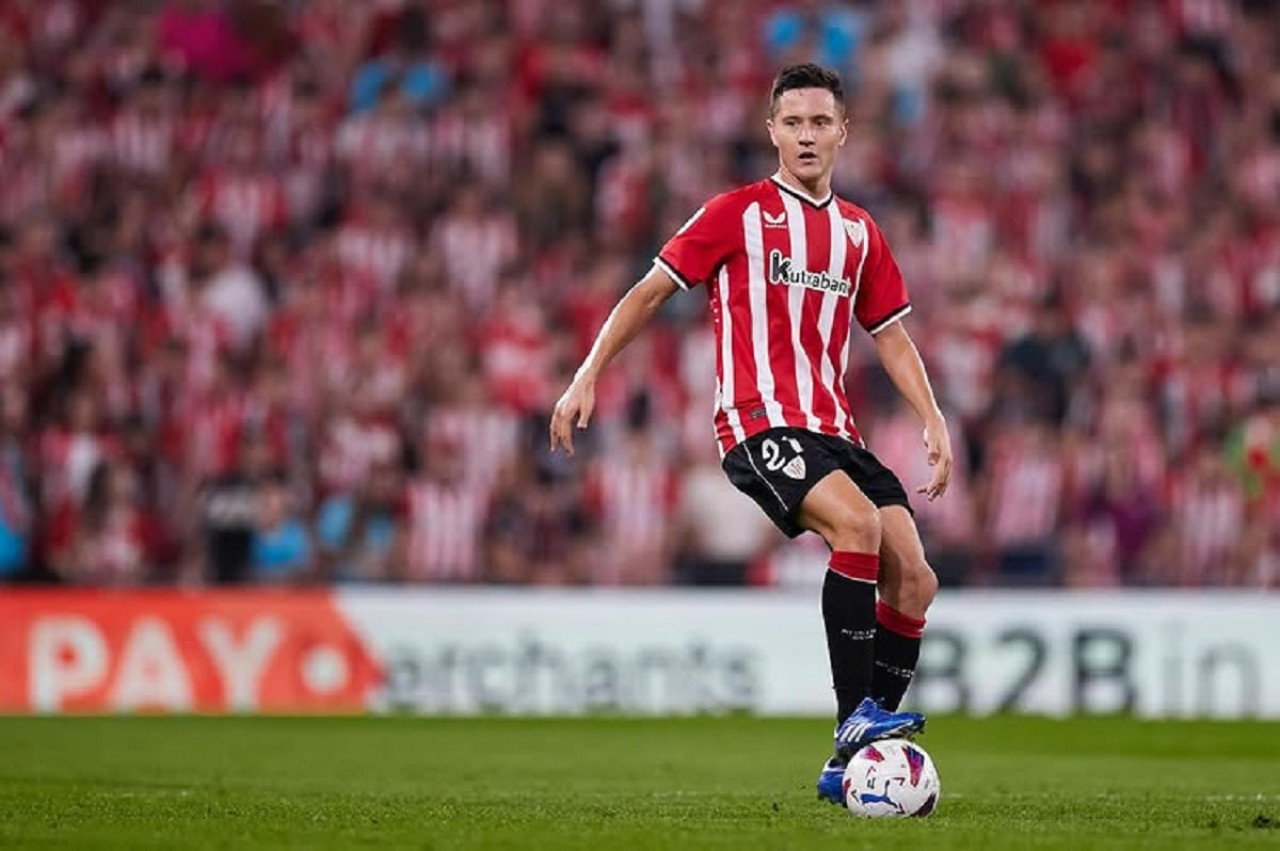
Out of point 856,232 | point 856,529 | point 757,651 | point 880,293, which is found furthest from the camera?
point 757,651

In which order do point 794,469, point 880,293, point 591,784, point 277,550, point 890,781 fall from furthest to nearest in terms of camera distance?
1. point 277,550
2. point 591,784
3. point 880,293
4. point 794,469
5. point 890,781

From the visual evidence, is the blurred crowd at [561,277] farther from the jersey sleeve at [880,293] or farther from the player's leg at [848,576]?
the player's leg at [848,576]

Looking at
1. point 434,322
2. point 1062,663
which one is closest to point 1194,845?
point 1062,663

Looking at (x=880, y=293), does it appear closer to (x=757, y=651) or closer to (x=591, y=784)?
(x=591, y=784)

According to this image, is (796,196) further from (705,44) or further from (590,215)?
(705,44)

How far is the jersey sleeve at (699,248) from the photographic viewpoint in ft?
26.5

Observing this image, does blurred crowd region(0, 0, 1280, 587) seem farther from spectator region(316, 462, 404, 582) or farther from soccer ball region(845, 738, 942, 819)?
soccer ball region(845, 738, 942, 819)

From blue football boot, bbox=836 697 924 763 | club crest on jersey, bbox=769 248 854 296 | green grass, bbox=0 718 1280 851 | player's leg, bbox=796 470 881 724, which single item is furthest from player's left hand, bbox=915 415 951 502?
green grass, bbox=0 718 1280 851

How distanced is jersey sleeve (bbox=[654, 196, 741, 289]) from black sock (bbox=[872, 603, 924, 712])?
1.34m

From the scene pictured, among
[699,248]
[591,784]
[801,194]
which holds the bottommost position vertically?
[591,784]

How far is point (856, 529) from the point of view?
771cm

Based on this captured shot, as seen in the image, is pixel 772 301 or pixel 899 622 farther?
pixel 899 622

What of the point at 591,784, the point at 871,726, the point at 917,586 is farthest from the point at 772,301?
the point at 591,784

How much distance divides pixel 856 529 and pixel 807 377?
2.06 ft
